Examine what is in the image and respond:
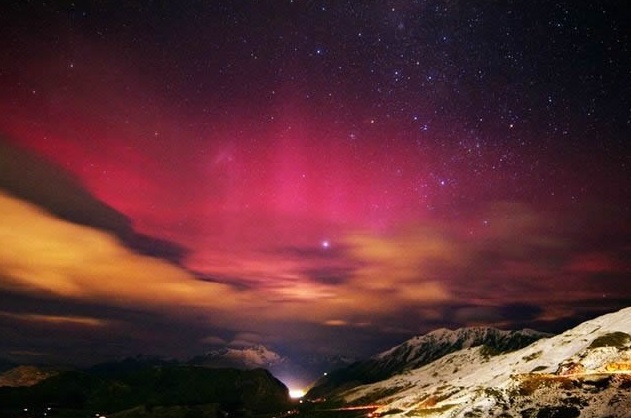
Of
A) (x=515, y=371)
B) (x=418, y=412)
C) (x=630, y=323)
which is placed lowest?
(x=418, y=412)

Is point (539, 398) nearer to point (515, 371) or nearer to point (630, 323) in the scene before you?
point (515, 371)

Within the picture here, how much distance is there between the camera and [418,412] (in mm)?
169125

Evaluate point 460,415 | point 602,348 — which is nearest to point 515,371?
point 602,348

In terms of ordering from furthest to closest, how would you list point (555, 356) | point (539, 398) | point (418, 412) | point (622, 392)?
point (555, 356) → point (418, 412) → point (539, 398) → point (622, 392)

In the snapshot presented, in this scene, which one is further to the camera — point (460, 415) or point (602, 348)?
point (602, 348)

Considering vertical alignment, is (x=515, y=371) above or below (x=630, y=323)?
below

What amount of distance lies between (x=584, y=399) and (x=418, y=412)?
78.9m

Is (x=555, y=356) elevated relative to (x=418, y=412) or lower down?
elevated

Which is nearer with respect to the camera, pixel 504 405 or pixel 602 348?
pixel 504 405

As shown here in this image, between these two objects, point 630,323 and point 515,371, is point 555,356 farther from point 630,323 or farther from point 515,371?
point 630,323

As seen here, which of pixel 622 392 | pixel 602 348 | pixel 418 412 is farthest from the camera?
pixel 418 412

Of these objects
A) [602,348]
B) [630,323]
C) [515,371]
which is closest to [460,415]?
[602,348]

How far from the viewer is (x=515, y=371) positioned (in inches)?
7653

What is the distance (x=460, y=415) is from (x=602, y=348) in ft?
236
